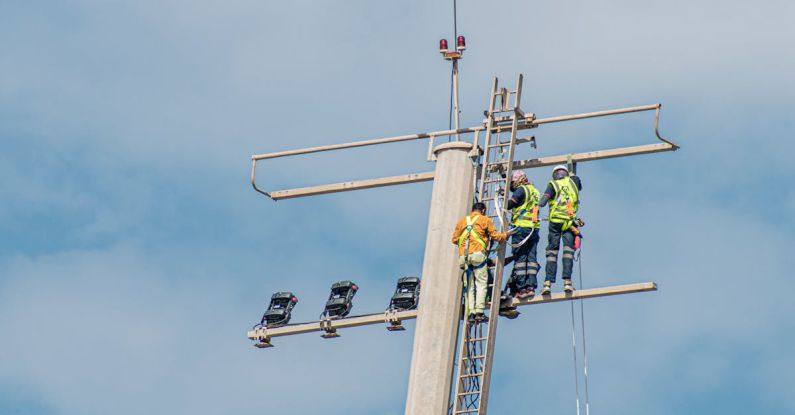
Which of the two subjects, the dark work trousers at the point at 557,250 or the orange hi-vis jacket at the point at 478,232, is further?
the dark work trousers at the point at 557,250

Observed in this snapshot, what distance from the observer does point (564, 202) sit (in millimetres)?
42875

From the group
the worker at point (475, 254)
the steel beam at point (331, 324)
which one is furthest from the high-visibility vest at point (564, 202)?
the steel beam at point (331, 324)

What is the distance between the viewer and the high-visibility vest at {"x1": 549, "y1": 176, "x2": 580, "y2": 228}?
42844mm

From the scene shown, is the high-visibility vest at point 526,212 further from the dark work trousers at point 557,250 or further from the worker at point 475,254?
the worker at point 475,254

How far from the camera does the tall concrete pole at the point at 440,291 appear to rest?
40875 mm

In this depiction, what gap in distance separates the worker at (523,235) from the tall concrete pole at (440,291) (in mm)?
789

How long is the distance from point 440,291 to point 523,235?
71.1 inches

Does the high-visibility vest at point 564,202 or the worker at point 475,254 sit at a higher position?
the high-visibility vest at point 564,202

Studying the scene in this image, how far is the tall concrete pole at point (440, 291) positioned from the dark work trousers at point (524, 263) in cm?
90

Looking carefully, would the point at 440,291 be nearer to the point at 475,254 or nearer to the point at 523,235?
the point at 475,254

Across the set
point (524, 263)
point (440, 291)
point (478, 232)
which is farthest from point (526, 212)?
point (440, 291)

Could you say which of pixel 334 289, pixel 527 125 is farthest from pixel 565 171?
pixel 334 289

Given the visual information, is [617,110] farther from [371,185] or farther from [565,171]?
[371,185]

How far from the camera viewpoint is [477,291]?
41.5 metres
